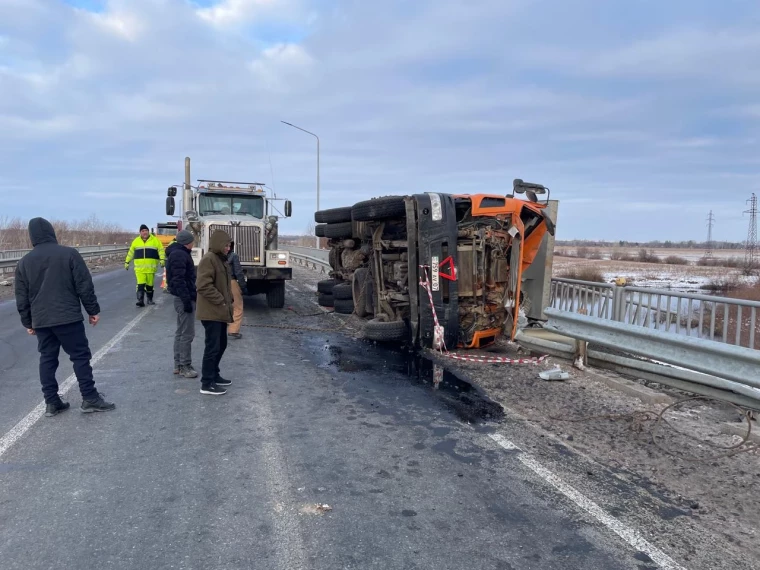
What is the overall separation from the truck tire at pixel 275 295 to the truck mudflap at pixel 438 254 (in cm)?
599

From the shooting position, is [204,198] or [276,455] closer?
[276,455]

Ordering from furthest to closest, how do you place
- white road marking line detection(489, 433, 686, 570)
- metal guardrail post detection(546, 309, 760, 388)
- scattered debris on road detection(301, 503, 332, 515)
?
1. metal guardrail post detection(546, 309, 760, 388)
2. scattered debris on road detection(301, 503, 332, 515)
3. white road marking line detection(489, 433, 686, 570)

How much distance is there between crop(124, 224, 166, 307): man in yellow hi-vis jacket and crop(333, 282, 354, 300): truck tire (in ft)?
14.7

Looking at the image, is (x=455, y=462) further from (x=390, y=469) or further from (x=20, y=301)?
(x=20, y=301)

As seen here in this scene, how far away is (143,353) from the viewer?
26.9ft

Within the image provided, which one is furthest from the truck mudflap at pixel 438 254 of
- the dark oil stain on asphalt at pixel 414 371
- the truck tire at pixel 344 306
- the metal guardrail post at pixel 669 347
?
the truck tire at pixel 344 306

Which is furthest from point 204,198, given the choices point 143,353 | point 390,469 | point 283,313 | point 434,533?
point 434,533

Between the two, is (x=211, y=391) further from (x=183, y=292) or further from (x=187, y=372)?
(x=183, y=292)

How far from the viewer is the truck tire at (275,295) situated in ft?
44.5

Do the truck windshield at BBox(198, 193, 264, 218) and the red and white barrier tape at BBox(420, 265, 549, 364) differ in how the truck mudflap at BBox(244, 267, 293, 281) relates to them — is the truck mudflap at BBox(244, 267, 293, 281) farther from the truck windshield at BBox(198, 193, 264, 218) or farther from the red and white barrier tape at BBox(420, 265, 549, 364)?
the red and white barrier tape at BBox(420, 265, 549, 364)

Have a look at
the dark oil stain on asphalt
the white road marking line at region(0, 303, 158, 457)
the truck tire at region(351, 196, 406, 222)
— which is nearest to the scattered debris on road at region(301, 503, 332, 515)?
the dark oil stain on asphalt

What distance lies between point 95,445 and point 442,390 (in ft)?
11.7

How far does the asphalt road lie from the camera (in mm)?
3164

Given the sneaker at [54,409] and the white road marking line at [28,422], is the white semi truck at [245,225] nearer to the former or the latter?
the white road marking line at [28,422]
